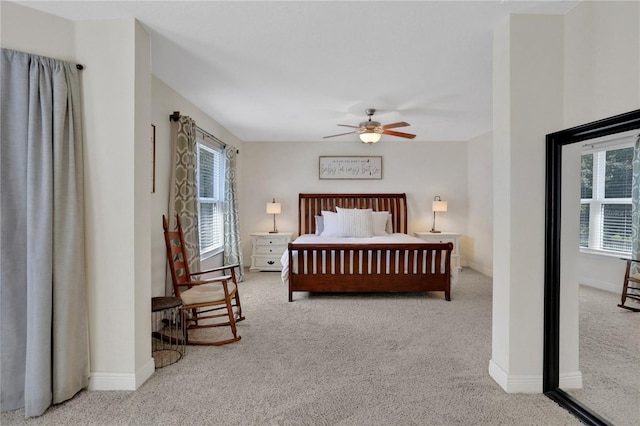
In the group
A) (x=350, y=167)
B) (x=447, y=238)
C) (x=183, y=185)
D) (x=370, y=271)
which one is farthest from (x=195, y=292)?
(x=447, y=238)

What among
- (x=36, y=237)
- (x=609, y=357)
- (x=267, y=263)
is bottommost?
(x=267, y=263)

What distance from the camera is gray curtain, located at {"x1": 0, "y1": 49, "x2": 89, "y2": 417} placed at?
1.82 meters

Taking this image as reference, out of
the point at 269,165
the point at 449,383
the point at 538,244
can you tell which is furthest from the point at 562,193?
the point at 269,165

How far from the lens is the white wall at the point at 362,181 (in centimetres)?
599

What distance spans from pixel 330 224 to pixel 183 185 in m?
2.60

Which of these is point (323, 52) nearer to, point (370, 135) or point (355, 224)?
point (370, 135)

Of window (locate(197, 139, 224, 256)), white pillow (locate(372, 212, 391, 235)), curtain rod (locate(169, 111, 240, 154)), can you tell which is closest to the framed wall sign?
white pillow (locate(372, 212, 391, 235))

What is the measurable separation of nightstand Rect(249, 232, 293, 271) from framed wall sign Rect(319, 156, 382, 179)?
53.3 inches

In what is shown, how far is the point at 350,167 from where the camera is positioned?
5.98 metres

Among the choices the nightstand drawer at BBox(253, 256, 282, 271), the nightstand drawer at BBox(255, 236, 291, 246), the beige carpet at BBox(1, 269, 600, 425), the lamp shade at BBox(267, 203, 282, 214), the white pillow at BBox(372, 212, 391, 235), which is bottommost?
the beige carpet at BBox(1, 269, 600, 425)

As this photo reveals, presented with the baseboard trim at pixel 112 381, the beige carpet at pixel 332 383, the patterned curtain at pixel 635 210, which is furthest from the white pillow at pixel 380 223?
the baseboard trim at pixel 112 381

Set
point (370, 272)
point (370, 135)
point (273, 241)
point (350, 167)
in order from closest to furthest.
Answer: point (370, 272), point (370, 135), point (273, 241), point (350, 167)

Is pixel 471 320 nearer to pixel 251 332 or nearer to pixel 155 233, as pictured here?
pixel 251 332

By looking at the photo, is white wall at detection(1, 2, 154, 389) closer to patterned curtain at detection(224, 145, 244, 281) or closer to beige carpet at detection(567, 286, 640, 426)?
beige carpet at detection(567, 286, 640, 426)
